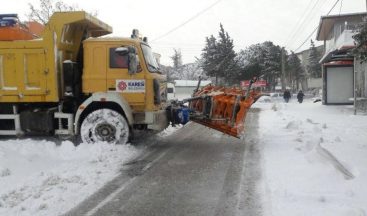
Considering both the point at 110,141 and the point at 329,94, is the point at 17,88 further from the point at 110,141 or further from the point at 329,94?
the point at 329,94

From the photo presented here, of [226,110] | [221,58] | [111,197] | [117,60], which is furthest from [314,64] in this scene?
[111,197]

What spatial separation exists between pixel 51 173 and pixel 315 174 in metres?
4.52

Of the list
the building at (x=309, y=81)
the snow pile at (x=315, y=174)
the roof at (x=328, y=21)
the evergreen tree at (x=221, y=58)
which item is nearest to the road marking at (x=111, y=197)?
the snow pile at (x=315, y=174)

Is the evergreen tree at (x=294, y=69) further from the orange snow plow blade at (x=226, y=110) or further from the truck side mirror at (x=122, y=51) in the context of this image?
the truck side mirror at (x=122, y=51)

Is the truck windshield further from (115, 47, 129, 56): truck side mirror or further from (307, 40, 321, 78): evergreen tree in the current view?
(307, 40, 321, 78): evergreen tree

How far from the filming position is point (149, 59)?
37.9 ft

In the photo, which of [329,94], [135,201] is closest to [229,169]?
[135,201]

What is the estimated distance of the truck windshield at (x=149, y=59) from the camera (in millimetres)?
11328

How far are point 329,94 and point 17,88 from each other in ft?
90.9

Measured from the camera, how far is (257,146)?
1167 cm

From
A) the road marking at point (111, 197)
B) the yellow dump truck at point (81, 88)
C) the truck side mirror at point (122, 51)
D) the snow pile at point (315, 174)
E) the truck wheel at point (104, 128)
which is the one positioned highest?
the truck side mirror at point (122, 51)

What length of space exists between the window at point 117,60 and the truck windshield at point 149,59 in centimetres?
51

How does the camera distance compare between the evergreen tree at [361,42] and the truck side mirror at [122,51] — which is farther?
the evergreen tree at [361,42]

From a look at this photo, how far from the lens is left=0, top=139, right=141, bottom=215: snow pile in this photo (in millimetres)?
6336
